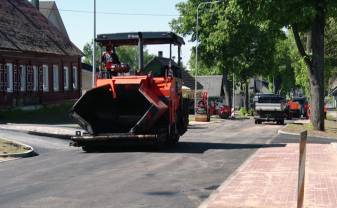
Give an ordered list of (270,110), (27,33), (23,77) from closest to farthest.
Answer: (23,77)
(27,33)
(270,110)

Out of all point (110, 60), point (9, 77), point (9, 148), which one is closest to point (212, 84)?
point (9, 77)

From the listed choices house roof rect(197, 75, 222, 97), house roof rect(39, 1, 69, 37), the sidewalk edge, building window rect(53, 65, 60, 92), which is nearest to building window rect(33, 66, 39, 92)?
building window rect(53, 65, 60, 92)

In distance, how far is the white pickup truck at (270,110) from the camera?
45688 millimetres

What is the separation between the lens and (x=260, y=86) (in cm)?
15762

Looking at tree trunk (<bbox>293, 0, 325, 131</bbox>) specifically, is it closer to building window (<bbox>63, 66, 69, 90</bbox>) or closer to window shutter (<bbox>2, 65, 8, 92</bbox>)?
window shutter (<bbox>2, 65, 8, 92</bbox>)

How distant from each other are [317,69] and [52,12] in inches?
1515

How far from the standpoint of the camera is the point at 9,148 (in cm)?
1983

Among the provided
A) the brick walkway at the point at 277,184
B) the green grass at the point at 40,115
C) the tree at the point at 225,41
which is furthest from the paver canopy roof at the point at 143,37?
the tree at the point at 225,41

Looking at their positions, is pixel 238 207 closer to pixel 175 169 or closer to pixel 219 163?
pixel 175 169

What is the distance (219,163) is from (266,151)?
3.73 m

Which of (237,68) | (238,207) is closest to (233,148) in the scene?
(238,207)

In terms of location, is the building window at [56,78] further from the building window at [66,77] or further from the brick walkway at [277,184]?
the brick walkway at [277,184]

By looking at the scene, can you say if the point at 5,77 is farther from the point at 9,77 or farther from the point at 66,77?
the point at 66,77

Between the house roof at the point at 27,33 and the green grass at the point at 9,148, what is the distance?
17096 millimetres
